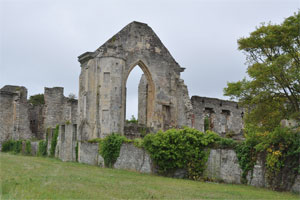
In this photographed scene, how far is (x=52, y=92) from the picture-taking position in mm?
40375

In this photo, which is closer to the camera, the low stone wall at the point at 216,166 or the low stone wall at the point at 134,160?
the low stone wall at the point at 216,166

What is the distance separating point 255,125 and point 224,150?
1.44 m

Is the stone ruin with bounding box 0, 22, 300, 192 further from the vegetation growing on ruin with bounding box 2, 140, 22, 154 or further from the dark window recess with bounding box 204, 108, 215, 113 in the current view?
the vegetation growing on ruin with bounding box 2, 140, 22, 154

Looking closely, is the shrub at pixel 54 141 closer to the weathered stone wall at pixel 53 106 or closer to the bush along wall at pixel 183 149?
the bush along wall at pixel 183 149

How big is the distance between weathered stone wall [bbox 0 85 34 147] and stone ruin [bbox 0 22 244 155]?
1127 centimetres

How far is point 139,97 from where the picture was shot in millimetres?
29938

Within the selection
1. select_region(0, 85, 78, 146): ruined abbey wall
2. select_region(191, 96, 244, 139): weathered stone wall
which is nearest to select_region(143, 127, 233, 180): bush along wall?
select_region(191, 96, 244, 139): weathered stone wall

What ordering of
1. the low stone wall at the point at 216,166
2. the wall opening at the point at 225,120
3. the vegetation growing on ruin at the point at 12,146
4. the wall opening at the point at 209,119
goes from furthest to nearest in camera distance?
the wall opening at the point at 225,120 < the wall opening at the point at 209,119 < the vegetation growing on ruin at the point at 12,146 < the low stone wall at the point at 216,166

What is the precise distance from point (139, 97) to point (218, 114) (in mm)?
8042

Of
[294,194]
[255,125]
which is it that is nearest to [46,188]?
[294,194]

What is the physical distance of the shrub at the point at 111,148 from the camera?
19578mm

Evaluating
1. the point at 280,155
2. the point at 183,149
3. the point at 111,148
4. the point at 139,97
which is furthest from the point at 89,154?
the point at 280,155

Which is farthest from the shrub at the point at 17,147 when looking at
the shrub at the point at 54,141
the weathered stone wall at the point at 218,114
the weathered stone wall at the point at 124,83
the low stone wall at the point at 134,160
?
the low stone wall at the point at 134,160

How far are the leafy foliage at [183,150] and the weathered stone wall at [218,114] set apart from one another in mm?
16291
